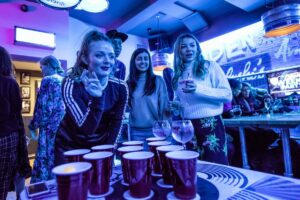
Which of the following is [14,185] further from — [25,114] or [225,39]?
[225,39]

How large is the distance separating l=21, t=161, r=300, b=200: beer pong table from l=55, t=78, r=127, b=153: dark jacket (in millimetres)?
248

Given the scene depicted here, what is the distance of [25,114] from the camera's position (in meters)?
5.66

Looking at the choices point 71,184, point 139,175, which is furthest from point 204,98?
point 71,184

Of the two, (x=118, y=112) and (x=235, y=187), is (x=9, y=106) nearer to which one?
(x=118, y=112)

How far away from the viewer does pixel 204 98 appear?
4.45 ft

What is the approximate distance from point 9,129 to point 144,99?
103cm

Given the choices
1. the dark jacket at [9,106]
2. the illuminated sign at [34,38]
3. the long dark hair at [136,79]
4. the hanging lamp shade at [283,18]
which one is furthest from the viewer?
the illuminated sign at [34,38]

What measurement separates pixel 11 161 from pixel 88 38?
1.24 m

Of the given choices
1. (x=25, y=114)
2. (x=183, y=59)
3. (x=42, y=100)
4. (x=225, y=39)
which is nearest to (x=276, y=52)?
(x=225, y=39)

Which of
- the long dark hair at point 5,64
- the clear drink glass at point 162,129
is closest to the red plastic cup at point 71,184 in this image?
the clear drink glass at point 162,129

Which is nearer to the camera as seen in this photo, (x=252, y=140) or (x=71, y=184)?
(x=71, y=184)

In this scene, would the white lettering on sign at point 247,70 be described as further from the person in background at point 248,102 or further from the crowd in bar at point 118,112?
the crowd in bar at point 118,112

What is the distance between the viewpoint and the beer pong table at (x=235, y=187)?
581 mm

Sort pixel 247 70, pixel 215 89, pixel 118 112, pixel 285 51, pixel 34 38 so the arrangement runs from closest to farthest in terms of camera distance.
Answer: pixel 118 112 → pixel 215 89 → pixel 34 38 → pixel 285 51 → pixel 247 70
